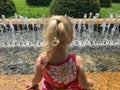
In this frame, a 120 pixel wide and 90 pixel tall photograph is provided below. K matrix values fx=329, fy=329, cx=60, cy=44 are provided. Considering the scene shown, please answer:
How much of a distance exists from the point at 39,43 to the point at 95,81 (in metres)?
2.06

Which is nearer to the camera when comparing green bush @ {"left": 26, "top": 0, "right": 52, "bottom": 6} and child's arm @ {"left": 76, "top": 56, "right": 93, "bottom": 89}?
child's arm @ {"left": 76, "top": 56, "right": 93, "bottom": 89}

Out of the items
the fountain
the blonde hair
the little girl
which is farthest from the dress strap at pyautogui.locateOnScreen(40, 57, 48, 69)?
the fountain

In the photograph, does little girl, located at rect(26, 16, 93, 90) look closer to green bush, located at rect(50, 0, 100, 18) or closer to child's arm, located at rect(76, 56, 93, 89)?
child's arm, located at rect(76, 56, 93, 89)

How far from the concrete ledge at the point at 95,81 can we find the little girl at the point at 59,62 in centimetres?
100

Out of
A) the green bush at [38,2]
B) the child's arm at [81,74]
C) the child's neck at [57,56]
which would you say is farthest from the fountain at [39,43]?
the green bush at [38,2]

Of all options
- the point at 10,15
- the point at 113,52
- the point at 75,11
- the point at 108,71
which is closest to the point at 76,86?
the point at 108,71

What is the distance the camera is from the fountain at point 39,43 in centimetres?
476

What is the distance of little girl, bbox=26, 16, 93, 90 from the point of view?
8.45 ft

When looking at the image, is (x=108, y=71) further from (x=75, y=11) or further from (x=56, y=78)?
(x=75, y=11)

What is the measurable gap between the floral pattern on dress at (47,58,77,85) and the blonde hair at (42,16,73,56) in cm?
23

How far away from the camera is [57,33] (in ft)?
8.40

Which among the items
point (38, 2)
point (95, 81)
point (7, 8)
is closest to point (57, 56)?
point (95, 81)

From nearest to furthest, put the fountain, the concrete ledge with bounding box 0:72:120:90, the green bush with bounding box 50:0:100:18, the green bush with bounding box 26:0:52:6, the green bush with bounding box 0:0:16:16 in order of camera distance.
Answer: the concrete ledge with bounding box 0:72:120:90 < the fountain < the green bush with bounding box 50:0:100:18 < the green bush with bounding box 0:0:16:16 < the green bush with bounding box 26:0:52:6

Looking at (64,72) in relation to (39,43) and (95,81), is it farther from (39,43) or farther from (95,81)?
(39,43)
